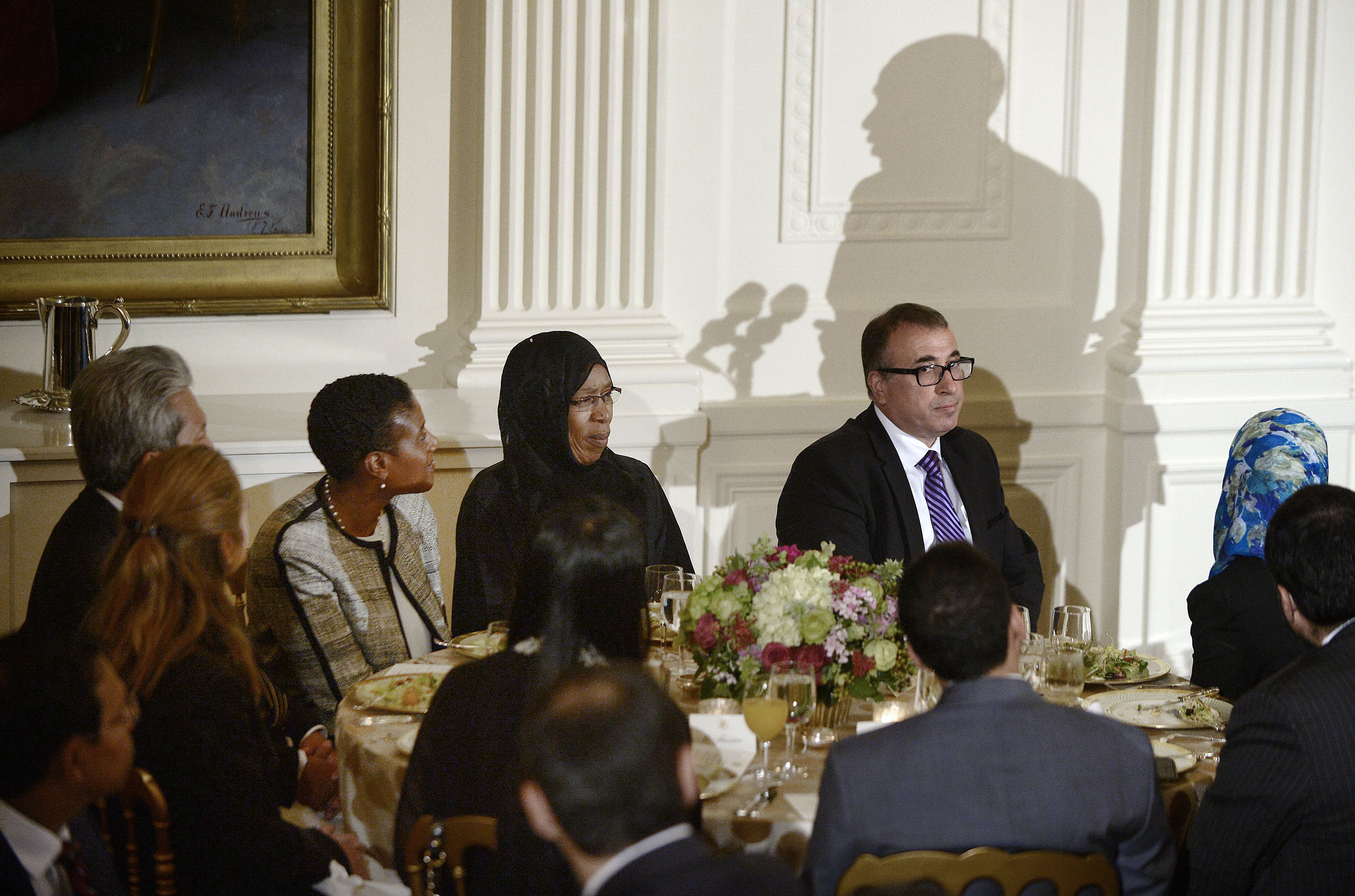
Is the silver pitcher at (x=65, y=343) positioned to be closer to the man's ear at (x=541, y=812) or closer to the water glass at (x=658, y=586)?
the water glass at (x=658, y=586)

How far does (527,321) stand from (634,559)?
2.67m

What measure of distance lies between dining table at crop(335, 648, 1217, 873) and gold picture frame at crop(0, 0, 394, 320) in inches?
89.6

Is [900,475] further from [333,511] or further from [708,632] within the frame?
[333,511]

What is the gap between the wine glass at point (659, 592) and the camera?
321 centimetres

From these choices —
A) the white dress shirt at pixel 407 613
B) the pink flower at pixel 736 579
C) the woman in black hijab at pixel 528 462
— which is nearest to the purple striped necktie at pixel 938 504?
the woman in black hijab at pixel 528 462

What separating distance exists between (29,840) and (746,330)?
350 cm

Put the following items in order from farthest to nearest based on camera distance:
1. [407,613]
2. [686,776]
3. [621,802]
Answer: [407,613] → [686,776] → [621,802]

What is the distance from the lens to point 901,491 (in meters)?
3.90

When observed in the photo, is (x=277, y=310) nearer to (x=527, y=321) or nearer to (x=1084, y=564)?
(x=527, y=321)

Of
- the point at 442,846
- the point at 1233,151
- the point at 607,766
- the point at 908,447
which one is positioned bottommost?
the point at 442,846

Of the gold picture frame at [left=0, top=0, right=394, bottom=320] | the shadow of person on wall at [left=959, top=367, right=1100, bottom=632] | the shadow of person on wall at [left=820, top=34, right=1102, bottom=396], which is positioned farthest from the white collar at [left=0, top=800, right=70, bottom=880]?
the shadow of person on wall at [left=959, top=367, right=1100, bottom=632]

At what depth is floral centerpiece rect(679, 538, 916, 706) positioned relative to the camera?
8.64 feet

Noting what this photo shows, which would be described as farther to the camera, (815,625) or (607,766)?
(815,625)
